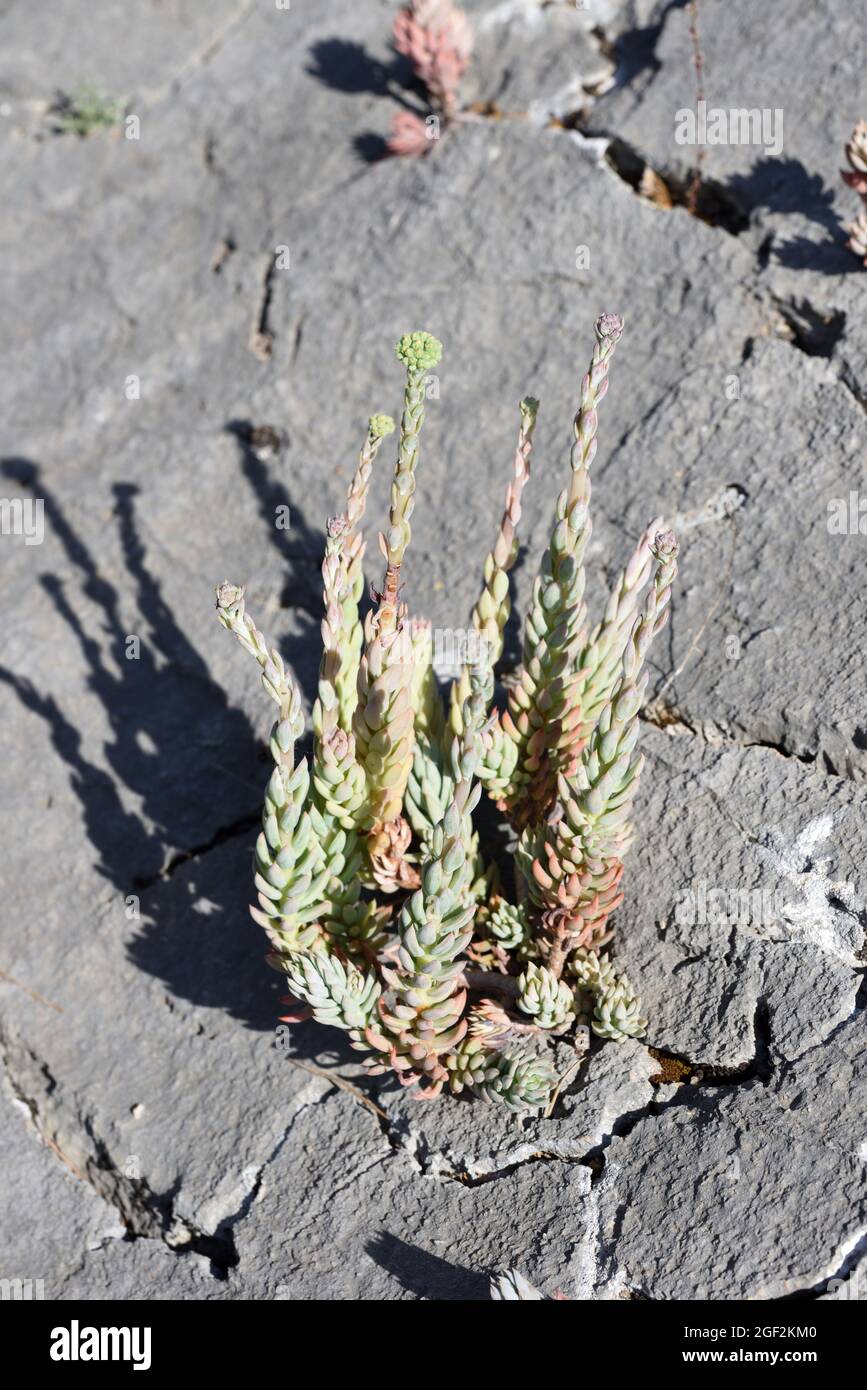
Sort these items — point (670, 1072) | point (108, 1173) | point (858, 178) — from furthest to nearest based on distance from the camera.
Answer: point (858, 178), point (108, 1173), point (670, 1072)

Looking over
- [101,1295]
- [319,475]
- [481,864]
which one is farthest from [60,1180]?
[319,475]

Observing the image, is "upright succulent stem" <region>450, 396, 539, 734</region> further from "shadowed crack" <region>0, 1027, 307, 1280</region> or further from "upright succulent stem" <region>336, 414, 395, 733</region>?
"shadowed crack" <region>0, 1027, 307, 1280</region>

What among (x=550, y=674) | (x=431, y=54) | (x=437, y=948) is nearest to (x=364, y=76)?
(x=431, y=54)

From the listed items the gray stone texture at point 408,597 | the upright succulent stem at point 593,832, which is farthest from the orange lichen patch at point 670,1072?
the upright succulent stem at point 593,832

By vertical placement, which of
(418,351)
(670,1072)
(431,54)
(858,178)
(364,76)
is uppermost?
(364,76)

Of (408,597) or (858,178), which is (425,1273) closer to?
(408,597)

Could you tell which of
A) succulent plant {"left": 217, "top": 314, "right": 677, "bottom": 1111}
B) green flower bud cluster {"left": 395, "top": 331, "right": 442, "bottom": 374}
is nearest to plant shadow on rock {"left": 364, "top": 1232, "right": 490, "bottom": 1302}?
succulent plant {"left": 217, "top": 314, "right": 677, "bottom": 1111}

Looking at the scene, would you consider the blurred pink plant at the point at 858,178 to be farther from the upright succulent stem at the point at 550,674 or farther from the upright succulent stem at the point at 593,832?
the upright succulent stem at the point at 593,832
